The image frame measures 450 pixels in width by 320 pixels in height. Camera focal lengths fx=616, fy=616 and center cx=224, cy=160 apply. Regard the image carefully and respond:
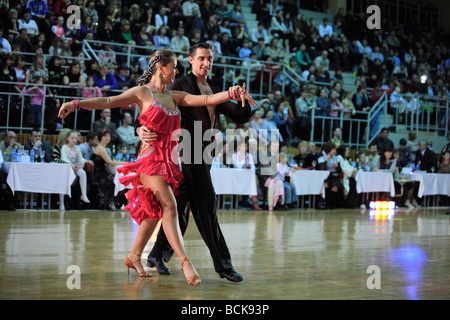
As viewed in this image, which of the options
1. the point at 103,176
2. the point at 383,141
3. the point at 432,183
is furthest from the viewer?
the point at 383,141

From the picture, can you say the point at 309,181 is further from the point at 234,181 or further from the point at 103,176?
the point at 103,176

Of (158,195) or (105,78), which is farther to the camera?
(105,78)

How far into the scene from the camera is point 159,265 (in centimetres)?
429

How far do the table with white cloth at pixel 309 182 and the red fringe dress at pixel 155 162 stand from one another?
7.39 metres

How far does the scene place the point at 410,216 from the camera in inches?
420

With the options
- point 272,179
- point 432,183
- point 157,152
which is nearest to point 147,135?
point 157,152

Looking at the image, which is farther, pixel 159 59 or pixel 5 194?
pixel 5 194

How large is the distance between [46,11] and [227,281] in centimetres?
944

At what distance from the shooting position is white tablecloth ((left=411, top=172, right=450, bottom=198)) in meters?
13.2

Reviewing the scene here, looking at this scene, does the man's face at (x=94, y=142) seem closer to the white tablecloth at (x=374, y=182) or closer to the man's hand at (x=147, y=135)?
the white tablecloth at (x=374, y=182)

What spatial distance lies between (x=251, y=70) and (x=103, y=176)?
5.69 meters

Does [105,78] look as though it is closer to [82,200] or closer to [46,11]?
[46,11]
